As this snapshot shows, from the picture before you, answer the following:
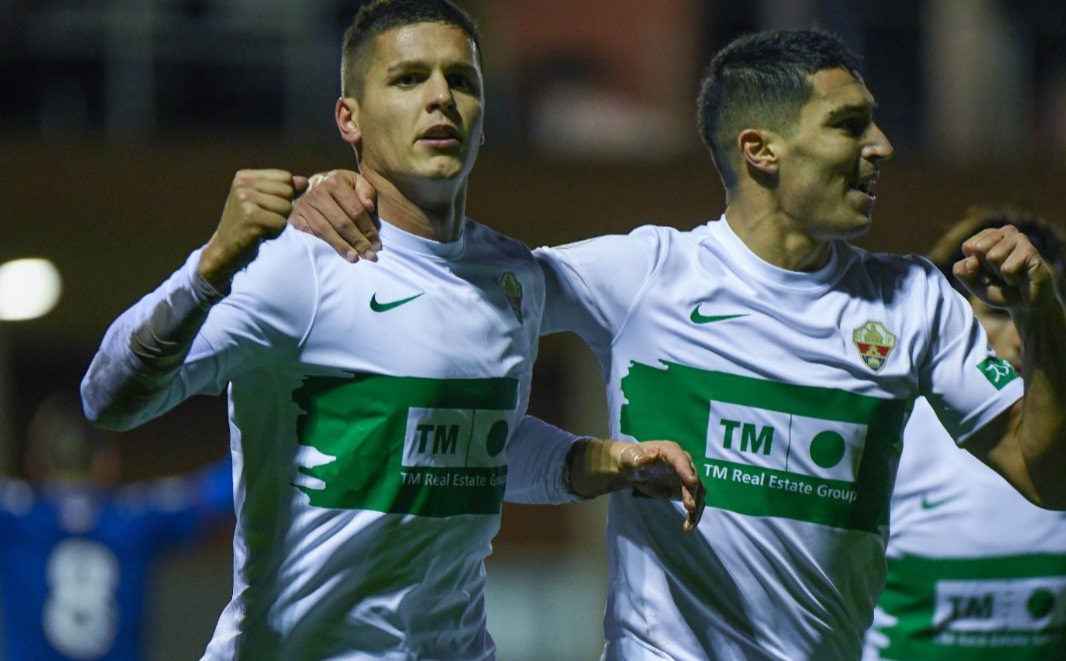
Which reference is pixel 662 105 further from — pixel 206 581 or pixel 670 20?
pixel 206 581

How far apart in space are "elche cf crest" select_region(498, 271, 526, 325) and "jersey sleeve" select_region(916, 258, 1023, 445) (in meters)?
0.97

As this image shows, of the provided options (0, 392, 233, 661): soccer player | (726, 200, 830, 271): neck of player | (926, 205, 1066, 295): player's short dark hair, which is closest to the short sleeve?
(726, 200, 830, 271): neck of player

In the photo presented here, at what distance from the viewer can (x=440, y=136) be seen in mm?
3680

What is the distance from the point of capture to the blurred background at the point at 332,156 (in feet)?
33.2

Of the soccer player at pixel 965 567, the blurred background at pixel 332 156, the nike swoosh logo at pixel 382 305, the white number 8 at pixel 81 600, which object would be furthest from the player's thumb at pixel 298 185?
the blurred background at pixel 332 156

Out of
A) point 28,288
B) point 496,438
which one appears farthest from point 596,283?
point 28,288

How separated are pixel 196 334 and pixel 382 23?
846 millimetres

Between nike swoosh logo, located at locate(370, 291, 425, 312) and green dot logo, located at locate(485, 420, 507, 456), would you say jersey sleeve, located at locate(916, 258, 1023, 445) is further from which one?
nike swoosh logo, located at locate(370, 291, 425, 312)

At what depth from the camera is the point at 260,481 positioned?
3613mm

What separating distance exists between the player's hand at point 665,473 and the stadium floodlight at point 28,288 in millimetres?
7462

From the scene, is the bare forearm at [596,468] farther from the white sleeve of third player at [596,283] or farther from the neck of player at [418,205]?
the neck of player at [418,205]

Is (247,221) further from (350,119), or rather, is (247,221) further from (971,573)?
(971,573)

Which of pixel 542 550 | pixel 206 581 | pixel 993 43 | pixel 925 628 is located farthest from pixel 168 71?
pixel 925 628

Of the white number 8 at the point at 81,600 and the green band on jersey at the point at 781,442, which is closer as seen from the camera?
the green band on jersey at the point at 781,442
